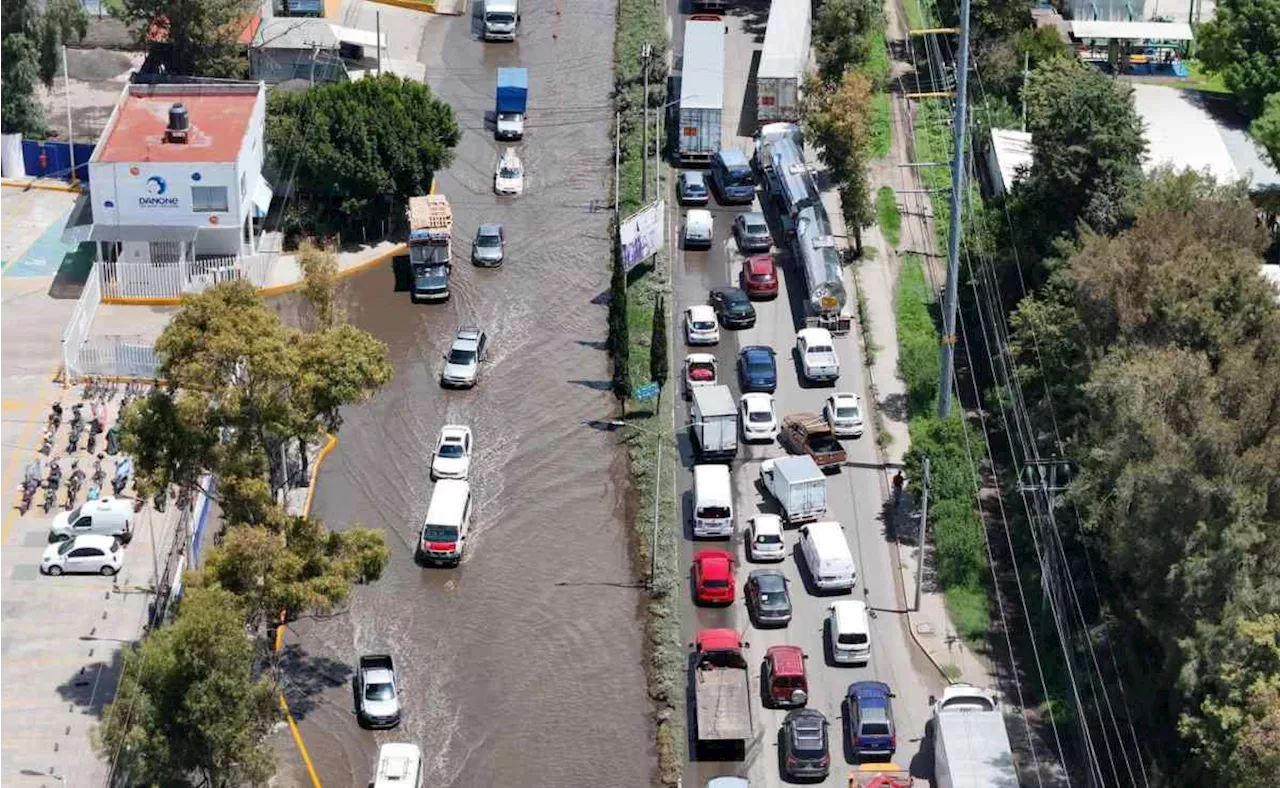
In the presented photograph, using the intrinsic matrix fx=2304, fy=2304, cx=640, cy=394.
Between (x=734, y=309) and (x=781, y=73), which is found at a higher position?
(x=781, y=73)

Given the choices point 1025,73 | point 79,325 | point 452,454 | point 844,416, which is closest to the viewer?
point 452,454

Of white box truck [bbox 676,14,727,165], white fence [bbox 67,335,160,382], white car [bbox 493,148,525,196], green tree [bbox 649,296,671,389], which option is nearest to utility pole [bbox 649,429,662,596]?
green tree [bbox 649,296,671,389]

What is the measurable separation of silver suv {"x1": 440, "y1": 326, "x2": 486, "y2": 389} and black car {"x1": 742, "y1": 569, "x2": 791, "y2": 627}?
1617cm

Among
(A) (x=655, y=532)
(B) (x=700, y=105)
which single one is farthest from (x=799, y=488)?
(B) (x=700, y=105)

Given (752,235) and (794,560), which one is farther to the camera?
(752,235)

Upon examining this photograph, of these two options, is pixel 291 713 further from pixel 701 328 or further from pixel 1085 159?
pixel 1085 159

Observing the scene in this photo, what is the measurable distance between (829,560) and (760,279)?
1845cm

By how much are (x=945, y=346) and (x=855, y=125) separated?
514 inches

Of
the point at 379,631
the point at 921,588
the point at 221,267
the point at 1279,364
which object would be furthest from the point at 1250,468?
the point at 221,267

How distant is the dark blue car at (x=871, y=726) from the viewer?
68.4m

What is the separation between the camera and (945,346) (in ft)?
270

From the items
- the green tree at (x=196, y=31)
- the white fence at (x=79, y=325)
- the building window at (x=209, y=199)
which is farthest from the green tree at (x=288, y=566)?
the green tree at (x=196, y=31)

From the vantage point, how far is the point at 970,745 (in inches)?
2635

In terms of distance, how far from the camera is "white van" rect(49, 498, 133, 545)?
248ft
